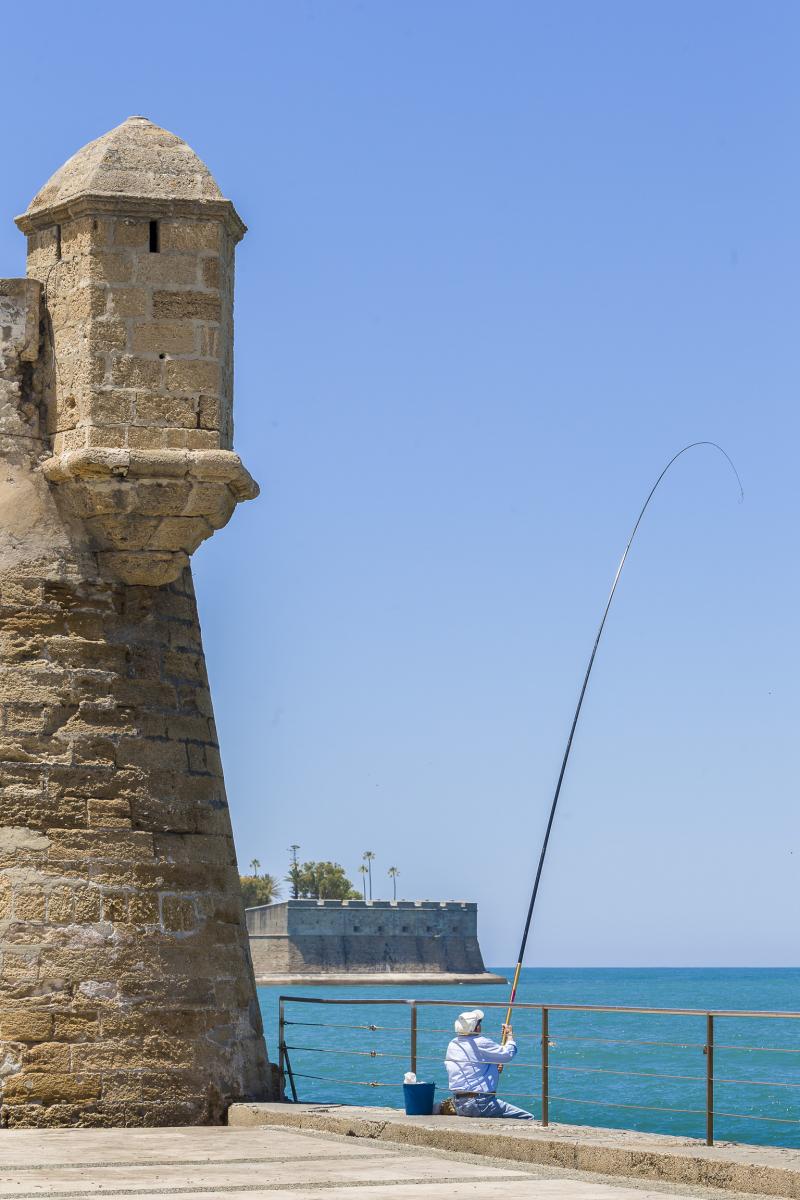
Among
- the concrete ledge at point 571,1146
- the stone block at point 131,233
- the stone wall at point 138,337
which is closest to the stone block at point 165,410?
the stone wall at point 138,337

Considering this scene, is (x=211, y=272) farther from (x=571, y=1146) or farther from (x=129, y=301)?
(x=571, y=1146)

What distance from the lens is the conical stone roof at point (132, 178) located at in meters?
10.4

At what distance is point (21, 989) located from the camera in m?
9.68

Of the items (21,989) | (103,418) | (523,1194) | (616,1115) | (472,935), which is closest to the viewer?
(523,1194)

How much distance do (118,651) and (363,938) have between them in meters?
81.6

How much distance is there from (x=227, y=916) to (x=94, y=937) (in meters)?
1.04

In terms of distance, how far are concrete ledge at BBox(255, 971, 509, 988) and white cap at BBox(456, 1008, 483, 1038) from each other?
78270 mm

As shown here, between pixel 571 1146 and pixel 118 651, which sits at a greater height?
pixel 118 651

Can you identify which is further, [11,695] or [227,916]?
[227,916]

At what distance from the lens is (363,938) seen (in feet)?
296

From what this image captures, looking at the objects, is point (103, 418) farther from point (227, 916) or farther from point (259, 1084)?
point (259, 1084)

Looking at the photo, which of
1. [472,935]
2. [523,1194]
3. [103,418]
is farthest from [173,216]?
[472,935]

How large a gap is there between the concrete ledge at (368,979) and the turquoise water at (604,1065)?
1.86ft

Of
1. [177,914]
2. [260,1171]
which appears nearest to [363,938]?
[177,914]
